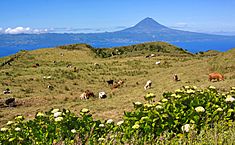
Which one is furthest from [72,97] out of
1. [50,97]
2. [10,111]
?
[10,111]

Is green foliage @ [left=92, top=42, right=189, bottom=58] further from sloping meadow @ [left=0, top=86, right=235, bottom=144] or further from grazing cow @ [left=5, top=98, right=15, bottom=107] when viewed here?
sloping meadow @ [left=0, top=86, right=235, bottom=144]

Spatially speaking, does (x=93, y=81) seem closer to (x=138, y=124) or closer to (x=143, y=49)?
(x=138, y=124)

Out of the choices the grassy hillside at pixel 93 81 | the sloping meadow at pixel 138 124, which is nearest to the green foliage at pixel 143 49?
the grassy hillside at pixel 93 81

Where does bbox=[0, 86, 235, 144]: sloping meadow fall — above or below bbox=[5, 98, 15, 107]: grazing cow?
above

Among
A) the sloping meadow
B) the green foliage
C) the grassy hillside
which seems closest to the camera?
the sloping meadow

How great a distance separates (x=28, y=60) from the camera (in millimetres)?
62438

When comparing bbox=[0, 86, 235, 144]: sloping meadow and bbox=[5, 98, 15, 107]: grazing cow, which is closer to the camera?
bbox=[0, 86, 235, 144]: sloping meadow

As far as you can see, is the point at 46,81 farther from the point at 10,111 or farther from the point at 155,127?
the point at 155,127

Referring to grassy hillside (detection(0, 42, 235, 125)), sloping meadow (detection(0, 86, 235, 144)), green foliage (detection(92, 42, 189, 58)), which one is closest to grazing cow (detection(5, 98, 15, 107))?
grassy hillside (detection(0, 42, 235, 125))

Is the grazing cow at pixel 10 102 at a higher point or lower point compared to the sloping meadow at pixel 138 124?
lower

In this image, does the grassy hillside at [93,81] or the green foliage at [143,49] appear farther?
the green foliage at [143,49]

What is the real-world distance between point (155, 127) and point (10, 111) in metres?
16.1

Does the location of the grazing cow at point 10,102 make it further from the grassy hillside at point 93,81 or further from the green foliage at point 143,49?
the green foliage at point 143,49

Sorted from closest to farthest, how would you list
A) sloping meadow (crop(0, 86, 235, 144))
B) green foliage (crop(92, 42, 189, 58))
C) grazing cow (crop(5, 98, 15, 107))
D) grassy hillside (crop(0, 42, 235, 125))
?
sloping meadow (crop(0, 86, 235, 144)) → grassy hillside (crop(0, 42, 235, 125)) → grazing cow (crop(5, 98, 15, 107)) → green foliage (crop(92, 42, 189, 58))
